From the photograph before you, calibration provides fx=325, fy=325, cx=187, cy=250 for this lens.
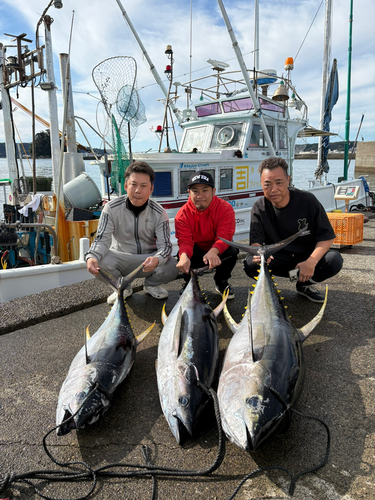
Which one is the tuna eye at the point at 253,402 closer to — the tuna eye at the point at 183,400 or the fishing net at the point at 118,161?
the tuna eye at the point at 183,400

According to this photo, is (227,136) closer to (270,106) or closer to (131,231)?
(270,106)

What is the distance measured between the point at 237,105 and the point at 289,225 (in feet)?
22.4

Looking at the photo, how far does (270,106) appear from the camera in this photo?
9.17m

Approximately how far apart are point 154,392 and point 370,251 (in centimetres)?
452

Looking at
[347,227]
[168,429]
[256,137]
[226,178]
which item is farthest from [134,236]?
[256,137]

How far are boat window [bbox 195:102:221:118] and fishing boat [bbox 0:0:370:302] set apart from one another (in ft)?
0.09

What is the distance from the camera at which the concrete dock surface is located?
1.34m

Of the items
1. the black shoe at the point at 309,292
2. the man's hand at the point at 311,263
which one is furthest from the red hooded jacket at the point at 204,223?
the black shoe at the point at 309,292

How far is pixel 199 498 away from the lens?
1293 mm

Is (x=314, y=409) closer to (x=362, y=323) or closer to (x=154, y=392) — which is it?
(x=154, y=392)

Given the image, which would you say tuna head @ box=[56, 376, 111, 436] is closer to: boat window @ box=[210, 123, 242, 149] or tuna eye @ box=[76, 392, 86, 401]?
tuna eye @ box=[76, 392, 86, 401]

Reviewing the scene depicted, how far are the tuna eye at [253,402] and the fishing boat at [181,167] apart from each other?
366 centimetres

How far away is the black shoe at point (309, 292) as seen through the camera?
10.5 ft

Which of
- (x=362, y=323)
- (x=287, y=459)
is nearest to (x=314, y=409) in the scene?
(x=287, y=459)
